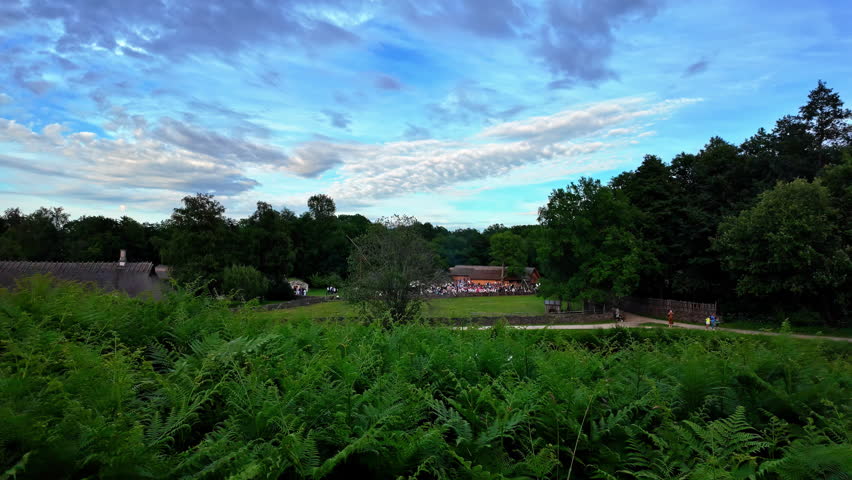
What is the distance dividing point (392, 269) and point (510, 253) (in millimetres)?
81275

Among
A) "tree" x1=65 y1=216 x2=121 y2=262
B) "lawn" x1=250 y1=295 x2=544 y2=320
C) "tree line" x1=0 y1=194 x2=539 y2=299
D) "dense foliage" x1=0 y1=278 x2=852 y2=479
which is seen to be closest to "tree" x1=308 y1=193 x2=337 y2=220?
"tree line" x1=0 y1=194 x2=539 y2=299

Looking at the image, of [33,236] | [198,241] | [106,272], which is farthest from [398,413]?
[33,236]

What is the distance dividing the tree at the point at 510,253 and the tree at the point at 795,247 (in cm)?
6466

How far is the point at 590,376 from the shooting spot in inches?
137

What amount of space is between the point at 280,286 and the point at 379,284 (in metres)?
50.0

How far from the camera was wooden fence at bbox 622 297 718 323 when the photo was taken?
37531 mm

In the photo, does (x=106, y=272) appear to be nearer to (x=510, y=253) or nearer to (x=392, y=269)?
(x=392, y=269)

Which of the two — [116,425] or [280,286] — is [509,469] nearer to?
[116,425]

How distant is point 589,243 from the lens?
40.6 meters

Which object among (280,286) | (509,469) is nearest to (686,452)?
(509,469)

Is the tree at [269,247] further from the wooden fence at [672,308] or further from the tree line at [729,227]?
the wooden fence at [672,308]

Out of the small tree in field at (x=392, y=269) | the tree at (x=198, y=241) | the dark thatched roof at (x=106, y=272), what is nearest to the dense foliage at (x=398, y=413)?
the small tree in field at (x=392, y=269)

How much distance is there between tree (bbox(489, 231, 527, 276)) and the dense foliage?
94.8 metres

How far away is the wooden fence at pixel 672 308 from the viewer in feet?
123
